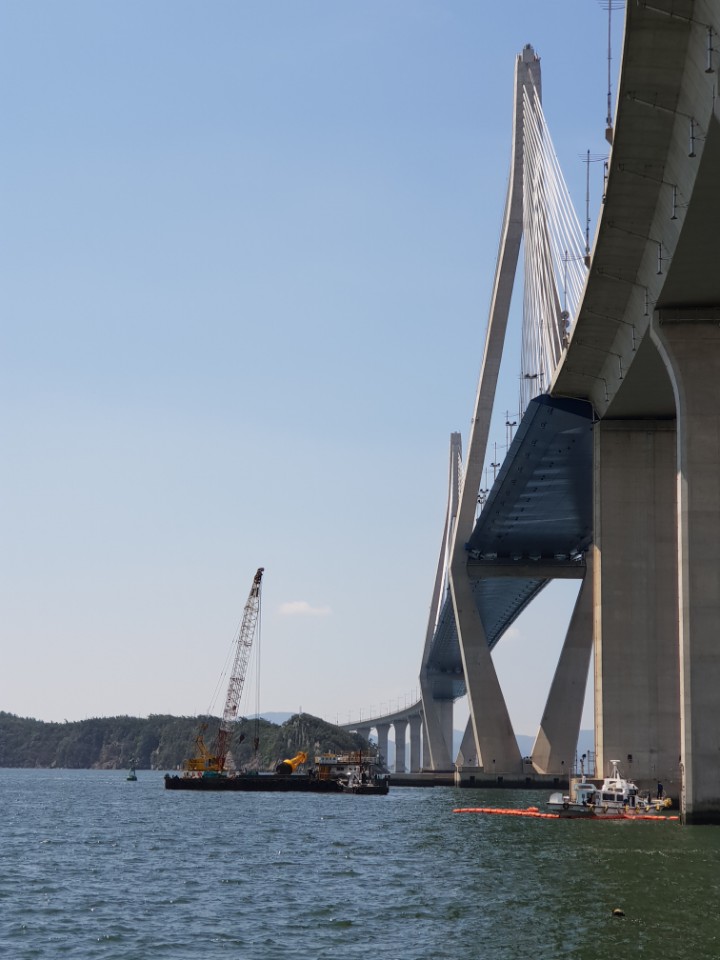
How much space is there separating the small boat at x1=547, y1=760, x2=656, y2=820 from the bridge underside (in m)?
16.4

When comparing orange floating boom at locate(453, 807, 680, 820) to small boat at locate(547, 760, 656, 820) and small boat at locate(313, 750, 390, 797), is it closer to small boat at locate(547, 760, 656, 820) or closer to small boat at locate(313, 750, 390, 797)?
small boat at locate(547, 760, 656, 820)

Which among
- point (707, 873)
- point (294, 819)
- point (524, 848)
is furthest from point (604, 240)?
point (294, 819)

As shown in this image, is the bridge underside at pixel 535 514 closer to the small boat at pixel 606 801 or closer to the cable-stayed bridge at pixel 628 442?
the cable-stayed bridge at pixel 628 442

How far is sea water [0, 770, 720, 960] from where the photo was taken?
A: 23.4m

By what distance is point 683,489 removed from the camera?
4569cm

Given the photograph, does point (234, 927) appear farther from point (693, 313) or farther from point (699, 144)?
point (693, 313)

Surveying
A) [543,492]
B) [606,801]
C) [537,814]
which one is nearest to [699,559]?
[606,801]

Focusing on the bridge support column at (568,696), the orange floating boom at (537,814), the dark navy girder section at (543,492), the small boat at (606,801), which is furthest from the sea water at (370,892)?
the bridge support column at (568,696)

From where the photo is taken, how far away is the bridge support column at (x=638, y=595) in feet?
206

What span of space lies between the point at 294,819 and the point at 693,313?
100 ft

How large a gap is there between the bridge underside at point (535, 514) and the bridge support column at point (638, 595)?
3.71 m

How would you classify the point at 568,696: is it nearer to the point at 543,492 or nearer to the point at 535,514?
the point at 535,514

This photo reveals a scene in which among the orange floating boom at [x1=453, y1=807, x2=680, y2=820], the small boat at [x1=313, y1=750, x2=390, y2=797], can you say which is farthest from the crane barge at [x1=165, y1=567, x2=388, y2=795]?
the orange floating boom at [x1=453, y1=807, x2=680, y2=820]

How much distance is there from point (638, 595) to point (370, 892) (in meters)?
34.5
